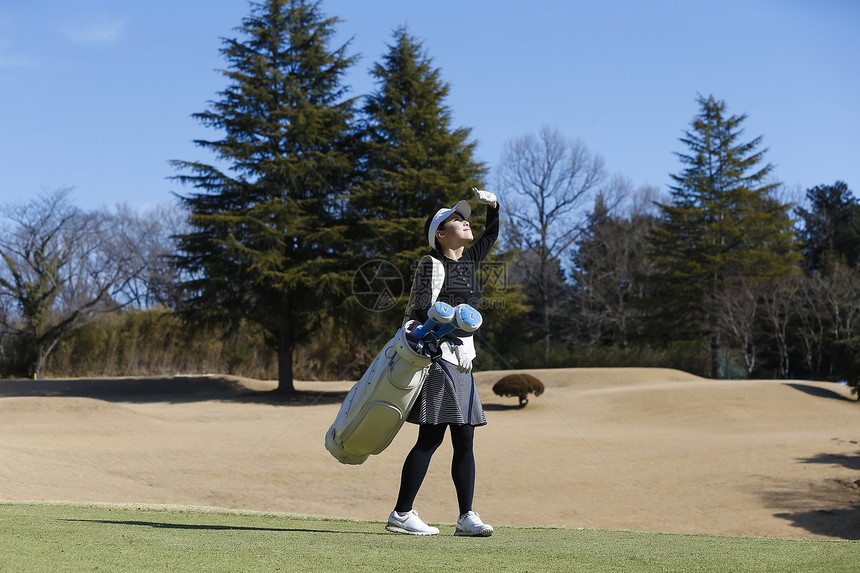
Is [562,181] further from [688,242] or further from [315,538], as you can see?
[315,538]

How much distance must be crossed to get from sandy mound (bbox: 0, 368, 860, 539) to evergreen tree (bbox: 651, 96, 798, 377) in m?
13.8

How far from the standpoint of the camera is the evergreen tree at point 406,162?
23812 millimetres

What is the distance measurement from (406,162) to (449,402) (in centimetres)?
1974

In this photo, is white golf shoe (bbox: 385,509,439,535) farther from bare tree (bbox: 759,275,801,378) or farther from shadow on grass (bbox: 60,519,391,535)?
bare tree (bbox: 759,275,801,378)

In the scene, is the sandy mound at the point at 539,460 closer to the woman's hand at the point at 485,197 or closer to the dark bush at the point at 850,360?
the dark bush at the point at 850,360

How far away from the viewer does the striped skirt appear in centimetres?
482

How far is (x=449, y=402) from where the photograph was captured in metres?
4.85

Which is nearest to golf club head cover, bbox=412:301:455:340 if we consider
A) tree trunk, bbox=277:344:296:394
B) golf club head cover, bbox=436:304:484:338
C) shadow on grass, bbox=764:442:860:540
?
golf club head cover, bbox=436:304:484:338

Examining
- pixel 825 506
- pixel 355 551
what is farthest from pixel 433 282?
pixel 825 506

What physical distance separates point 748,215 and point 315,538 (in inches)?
1424

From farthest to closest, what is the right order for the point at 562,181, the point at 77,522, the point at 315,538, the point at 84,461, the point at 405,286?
the point at 562,181 < the point at 405,286 < the point at 84,461 < the point at 77,522 < the point at 315,538

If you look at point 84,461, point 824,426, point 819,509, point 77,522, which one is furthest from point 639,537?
point 824,426

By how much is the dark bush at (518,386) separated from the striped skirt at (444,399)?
17.1 m

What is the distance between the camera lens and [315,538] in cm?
468
